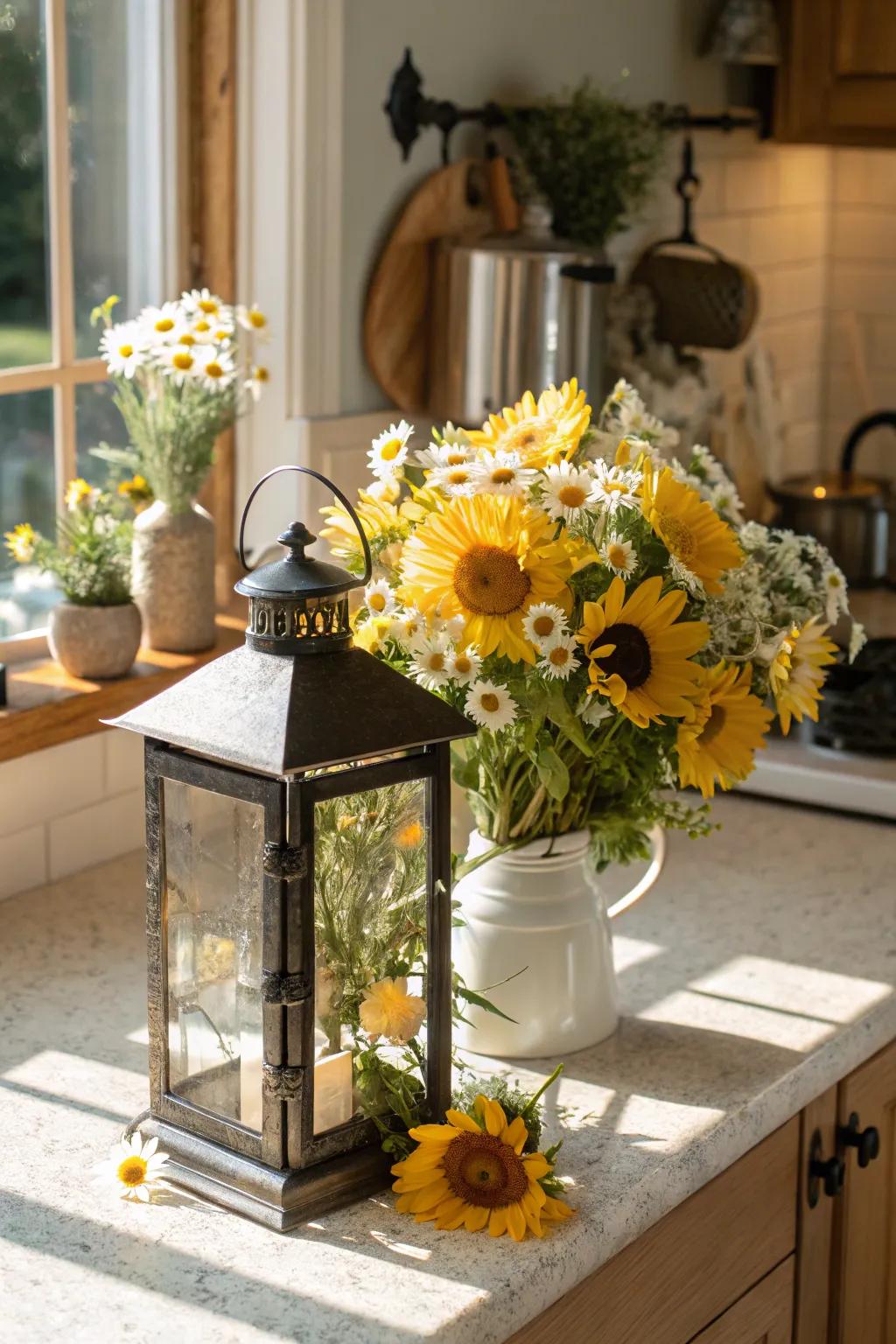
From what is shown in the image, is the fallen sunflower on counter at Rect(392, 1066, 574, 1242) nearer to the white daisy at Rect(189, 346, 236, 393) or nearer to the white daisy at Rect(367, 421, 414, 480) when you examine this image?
the white daisy at Rect(367, 421, 414, 480)

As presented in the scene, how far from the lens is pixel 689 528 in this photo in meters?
1.29

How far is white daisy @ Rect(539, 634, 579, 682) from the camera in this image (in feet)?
3.99

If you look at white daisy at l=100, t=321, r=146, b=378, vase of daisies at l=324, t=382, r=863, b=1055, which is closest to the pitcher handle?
vase of daisies at l=324, t=382, r=863, b=1055

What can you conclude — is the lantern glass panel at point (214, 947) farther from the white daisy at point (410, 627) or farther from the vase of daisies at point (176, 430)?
the vase of daisies at point (176, 430)

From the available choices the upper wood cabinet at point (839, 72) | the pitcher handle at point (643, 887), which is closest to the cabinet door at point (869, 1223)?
the pitcher handle at point (643, 887)

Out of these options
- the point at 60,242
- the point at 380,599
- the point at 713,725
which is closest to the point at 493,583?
the point at 380,599

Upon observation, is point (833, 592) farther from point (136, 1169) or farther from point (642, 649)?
point (136, 1169)

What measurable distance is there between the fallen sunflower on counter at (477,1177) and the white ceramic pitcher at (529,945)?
213 millimetres

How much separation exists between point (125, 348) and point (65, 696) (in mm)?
361

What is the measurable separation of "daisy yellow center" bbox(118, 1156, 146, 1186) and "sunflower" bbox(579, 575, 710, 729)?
1.50ft

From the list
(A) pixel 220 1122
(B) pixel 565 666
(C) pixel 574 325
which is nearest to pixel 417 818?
(B) pixel 565 666

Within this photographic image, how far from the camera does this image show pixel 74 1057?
4.71 ft

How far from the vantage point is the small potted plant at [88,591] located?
183 cm

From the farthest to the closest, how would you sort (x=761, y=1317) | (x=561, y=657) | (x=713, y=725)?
1. (x=761, y=1317)
2. (x=713, y=725)
3. (x=561, y=657)
